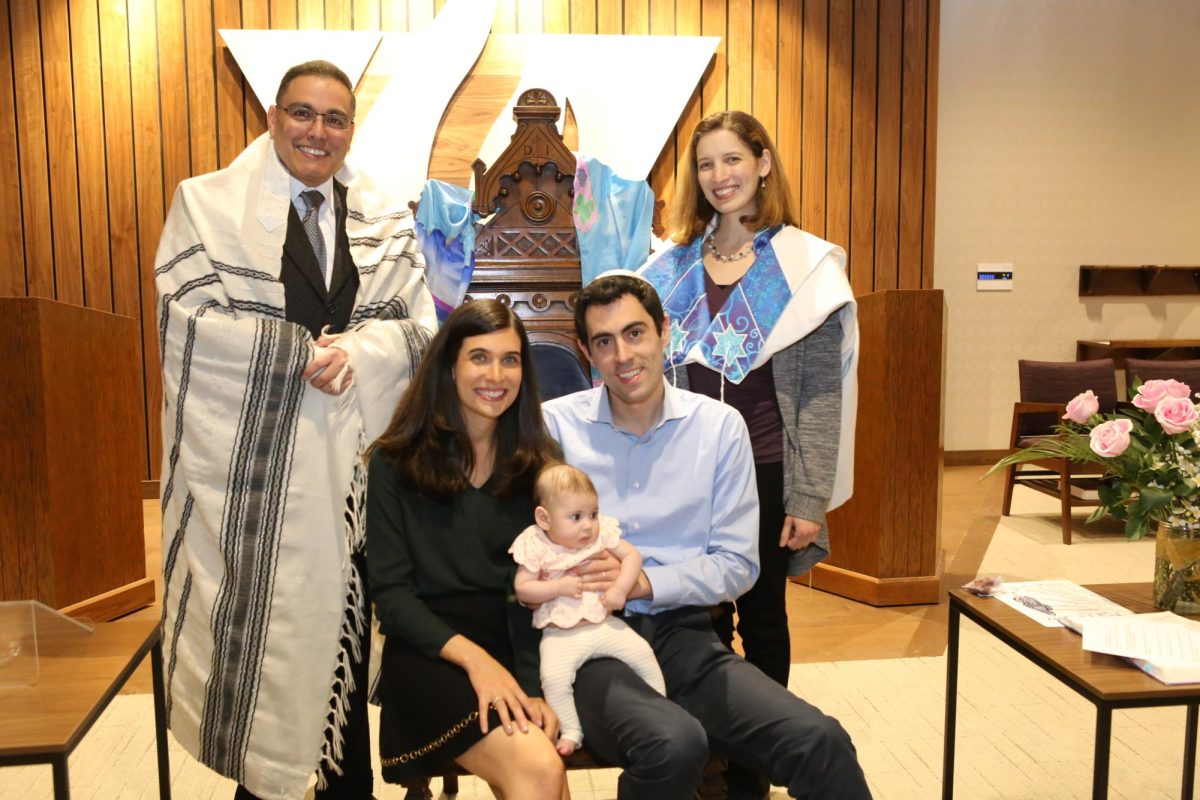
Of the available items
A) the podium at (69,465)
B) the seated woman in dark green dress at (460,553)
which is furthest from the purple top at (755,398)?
the podium at (69,465)

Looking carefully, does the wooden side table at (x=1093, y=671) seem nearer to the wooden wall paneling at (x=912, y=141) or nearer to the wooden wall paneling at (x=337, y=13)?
the wooden wall paneling at (x=912, y=141)

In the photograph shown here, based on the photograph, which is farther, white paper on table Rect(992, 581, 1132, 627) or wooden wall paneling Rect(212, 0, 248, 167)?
wooden wall paneling Rect(212, 0, 248, 167)

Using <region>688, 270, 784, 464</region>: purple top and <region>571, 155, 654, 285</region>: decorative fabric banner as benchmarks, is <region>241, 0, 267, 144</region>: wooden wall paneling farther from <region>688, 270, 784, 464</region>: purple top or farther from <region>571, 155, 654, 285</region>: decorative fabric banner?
<region>688, 270, 784, 464</region>: purple top

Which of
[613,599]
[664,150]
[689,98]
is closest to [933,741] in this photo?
[613,599]

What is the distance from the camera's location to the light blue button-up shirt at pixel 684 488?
1.82 meters

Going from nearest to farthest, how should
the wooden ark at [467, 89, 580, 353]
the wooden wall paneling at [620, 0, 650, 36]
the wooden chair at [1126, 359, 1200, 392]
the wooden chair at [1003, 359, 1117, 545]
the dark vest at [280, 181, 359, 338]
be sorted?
the dark vest at [280, 181, 359, 338], the wooden ark at [467, 89, 580, 353], the wooden chair at [1003, 359, 1117, 545], the wooden chair at [1126, 359, 1200, 392], the wooden wall paneling at [620, 0, 650, 36]

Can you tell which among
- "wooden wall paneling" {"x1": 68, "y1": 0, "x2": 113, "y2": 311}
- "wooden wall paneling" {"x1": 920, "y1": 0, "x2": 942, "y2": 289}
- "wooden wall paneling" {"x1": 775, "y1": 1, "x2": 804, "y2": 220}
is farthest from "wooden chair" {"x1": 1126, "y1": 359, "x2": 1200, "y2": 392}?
"wooden wall paneling" {"x1": 68, "y1": 0, "x2": 113, "y2": 311}

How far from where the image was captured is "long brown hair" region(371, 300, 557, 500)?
1.75 m

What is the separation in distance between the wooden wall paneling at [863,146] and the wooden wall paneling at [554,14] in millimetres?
1873

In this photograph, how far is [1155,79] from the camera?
7031 millimetres

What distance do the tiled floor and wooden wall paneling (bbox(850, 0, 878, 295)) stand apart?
3206 millimetres

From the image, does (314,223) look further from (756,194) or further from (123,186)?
(123,186)

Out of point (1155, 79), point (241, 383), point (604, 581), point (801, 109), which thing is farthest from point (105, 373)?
point (1155, 79)

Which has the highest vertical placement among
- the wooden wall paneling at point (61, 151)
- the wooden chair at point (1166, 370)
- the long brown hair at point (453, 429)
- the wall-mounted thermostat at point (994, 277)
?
the wooden wall paneling at point (61, 151)
